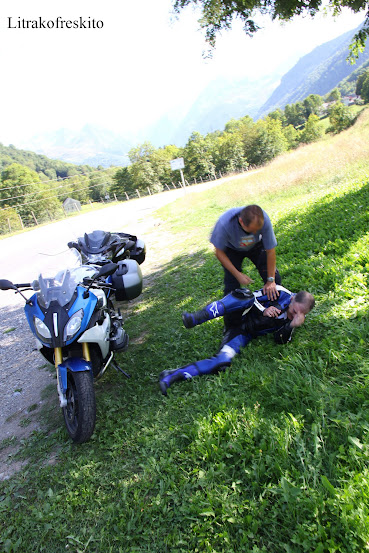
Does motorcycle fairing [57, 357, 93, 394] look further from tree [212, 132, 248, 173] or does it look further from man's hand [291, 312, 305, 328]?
tree [212, 132, 248, 173]

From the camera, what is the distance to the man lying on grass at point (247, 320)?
3076 millimetres

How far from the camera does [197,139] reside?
6669cm

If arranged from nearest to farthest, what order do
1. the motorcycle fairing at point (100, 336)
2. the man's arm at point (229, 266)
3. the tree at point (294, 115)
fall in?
the motorcycle fairing at point (100, 336) → the man's arm at point (229, 266) → the tree at point (294, 115)

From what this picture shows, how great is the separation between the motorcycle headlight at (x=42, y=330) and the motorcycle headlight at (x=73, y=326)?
145 millimetres

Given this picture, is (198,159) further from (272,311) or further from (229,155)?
(272,311)

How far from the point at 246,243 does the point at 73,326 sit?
6.48 ft

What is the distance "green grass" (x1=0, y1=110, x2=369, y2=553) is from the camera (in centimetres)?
169

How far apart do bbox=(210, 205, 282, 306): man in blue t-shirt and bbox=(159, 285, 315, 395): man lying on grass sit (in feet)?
0.47

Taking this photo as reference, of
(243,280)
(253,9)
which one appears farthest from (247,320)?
(253,9)

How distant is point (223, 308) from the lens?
11.2ft

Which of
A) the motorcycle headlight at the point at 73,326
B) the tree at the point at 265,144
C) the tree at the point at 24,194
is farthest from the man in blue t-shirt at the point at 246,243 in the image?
the tree at the point at 265,144

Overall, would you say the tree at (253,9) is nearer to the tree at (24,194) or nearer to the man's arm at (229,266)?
the man's arm at (229,266)

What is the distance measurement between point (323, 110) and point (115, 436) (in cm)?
15557

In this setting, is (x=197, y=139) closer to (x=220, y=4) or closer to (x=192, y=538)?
(x=220, y=4)
